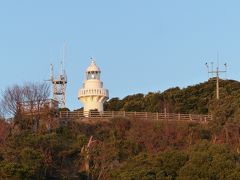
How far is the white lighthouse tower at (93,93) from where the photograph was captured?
212 feet

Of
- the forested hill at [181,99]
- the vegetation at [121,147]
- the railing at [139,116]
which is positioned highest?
the forested hill at [181,99]

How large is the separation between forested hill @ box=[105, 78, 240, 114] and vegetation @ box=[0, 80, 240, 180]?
13.3 feet

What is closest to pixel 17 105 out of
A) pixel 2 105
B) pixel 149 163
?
pixel 2 105

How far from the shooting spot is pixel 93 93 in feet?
212

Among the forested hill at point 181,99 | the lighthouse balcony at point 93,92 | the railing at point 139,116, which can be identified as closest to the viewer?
the railing at point 139,116

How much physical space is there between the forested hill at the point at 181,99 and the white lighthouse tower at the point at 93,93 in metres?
6.96

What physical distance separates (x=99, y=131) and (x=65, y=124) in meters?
2.42

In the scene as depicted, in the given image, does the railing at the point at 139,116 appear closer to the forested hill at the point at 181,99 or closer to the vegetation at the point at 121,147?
the vegetation at the point at 121,147

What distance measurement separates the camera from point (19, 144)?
5462cm

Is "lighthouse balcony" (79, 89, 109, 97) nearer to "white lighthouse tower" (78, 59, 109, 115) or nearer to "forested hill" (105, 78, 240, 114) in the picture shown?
"white lighthouse tower" (78, 59, 109, 115)

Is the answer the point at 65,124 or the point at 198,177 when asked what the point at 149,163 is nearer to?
the point at 198,177

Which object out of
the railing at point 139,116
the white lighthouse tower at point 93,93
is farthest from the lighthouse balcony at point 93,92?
the railing at point 139,116

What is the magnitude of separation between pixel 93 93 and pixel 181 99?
11917mm

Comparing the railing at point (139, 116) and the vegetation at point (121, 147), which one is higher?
the railing at point (139, 116)
